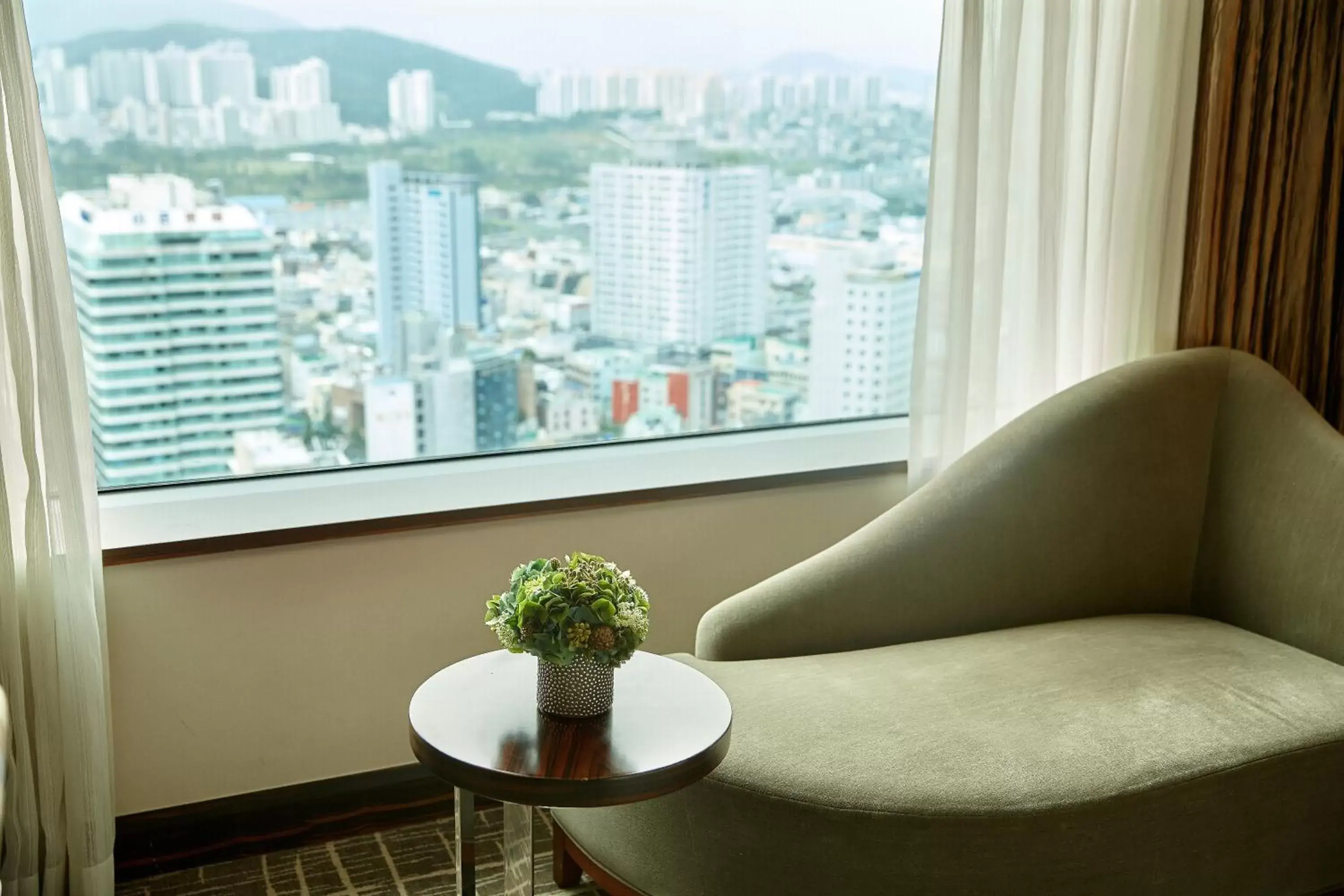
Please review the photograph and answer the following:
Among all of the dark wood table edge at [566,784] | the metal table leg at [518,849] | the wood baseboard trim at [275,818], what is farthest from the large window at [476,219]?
the dark wood table edge at [566,784]

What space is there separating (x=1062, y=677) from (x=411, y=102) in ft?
5.91

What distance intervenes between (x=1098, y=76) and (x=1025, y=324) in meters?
0.59

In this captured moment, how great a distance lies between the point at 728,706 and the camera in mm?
2004

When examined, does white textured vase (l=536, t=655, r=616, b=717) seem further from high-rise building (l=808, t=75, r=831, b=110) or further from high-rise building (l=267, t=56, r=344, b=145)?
high-rise building (l=808, t=75, r=831, b=110)

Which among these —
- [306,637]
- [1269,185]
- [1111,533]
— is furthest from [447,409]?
[1269,185]

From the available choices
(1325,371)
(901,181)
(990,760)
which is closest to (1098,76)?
(901,181)

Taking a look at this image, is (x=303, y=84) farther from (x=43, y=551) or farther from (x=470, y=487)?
(x=43, y=551)

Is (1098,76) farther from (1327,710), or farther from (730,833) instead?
(730,833)

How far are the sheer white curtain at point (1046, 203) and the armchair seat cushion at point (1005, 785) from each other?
0.82 metres

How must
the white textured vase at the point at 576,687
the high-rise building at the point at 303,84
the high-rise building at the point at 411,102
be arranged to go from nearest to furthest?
the white textured vase at the point at 576,687 < the high-rise building at the point at 303,84 < the high-rise building at the point at 411,102

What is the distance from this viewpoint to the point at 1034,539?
275 centimetres

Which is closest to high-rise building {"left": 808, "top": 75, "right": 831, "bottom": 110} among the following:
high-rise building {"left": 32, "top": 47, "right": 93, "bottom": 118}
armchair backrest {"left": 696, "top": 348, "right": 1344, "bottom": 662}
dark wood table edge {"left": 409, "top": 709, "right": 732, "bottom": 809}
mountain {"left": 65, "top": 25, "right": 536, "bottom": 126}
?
mountain {"left": 65, "top": 25, "right": 536, "bottom": 126}

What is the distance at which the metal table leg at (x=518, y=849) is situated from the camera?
A: 6.56 feet

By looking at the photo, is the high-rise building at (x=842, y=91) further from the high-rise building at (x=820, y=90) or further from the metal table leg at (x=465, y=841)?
the metal table leg at (x=465, y=841)
